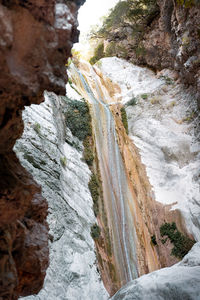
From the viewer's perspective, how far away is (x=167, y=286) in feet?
Answer: 22.8

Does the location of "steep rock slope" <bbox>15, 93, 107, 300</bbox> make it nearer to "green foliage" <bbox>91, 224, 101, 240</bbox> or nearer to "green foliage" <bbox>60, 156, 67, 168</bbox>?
"green foliage" <bbox>60, 156, 67, 168</bbox>

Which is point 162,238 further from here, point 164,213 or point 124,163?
point 124,163

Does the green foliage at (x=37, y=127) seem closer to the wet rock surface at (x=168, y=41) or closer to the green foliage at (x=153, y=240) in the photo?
the green foliage at (x=153, y=240)

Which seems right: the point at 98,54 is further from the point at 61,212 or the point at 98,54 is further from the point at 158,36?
the point at 61,212

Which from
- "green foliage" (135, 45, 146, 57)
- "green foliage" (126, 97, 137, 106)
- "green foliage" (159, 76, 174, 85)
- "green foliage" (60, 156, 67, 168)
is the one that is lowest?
"green foliage" (60, 156, 67, 168)

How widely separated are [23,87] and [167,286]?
6.67 m

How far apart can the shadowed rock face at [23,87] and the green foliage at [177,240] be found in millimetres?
10483

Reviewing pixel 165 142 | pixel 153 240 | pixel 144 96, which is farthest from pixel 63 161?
pixel 144 96

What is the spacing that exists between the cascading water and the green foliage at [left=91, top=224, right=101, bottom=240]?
115 centimetres

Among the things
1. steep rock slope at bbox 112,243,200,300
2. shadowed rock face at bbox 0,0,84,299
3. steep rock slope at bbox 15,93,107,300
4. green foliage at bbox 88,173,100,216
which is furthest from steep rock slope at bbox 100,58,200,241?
shadowed rock face at bbox 0,0,84,299

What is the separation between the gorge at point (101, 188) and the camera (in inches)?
159

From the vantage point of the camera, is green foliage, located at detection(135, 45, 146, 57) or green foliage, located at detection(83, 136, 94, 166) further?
green foliage, located at detection(135, 45, 146, 57)

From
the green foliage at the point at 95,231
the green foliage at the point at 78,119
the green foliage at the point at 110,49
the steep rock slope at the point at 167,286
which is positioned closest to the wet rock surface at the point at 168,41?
the green foliage at the point at 110,49

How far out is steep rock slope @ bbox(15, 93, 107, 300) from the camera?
24.7ft
